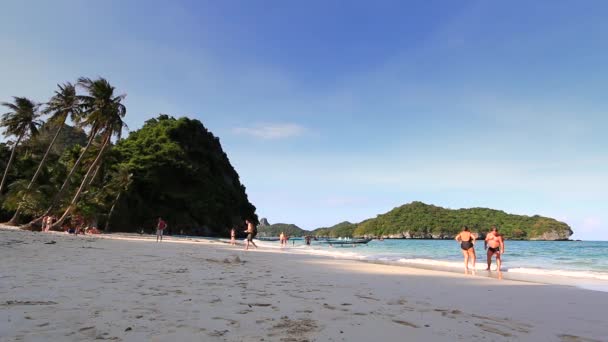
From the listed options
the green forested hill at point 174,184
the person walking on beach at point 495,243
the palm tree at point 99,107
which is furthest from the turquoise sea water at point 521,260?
the green forested hill at point 174,184

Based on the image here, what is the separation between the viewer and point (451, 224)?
492 feet

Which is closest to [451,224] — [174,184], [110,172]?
[174,184]

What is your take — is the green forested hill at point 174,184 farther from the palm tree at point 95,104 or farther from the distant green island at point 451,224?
the distant green island at point 451,224

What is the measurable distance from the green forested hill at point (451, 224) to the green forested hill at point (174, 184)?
94.1 m

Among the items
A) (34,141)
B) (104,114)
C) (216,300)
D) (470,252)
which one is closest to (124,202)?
(34,141)

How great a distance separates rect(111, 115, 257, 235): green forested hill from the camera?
61000 millimetres

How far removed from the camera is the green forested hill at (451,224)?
436 feet

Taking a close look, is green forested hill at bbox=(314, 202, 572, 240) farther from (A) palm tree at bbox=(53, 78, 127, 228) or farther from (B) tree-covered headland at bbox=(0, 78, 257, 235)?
(A) palm tree at bbox=(53, 78, 127, 228)

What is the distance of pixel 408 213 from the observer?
168125 mm

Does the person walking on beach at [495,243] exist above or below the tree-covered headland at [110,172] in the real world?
below

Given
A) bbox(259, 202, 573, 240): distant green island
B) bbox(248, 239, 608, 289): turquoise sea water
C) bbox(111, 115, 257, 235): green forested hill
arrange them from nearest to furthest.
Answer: bbox(248, 239, 608, 289): turquoise sea water, bbox(111, 115, 257, 235): green forested hill, bbox(259, 202, 573, 240): distant green island

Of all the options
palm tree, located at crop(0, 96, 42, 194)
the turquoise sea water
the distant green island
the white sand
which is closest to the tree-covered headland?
palm tree, located at crop(0, 96, 42, 194)

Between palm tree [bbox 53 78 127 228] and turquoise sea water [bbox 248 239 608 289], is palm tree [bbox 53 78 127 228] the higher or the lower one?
the higher one

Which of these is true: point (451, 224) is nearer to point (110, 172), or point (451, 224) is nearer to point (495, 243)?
point (110, 172)
